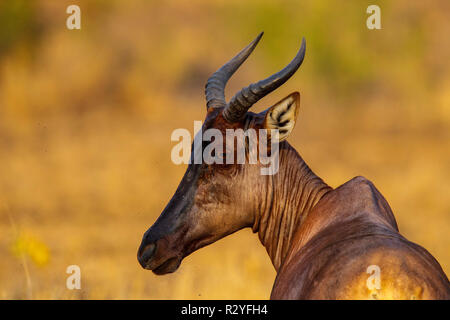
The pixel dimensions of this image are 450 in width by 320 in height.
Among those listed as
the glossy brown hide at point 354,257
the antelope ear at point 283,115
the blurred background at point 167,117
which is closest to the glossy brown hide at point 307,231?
the glossy brown hide at point 354,257

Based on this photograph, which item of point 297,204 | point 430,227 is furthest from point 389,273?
point 430,227

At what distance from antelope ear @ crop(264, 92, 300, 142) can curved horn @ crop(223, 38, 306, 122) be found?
122mm

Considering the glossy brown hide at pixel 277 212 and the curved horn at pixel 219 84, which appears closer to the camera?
the glossy brown hide at pixel 277 212

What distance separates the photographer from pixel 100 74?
26.5 meters

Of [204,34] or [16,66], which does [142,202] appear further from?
[204,34]

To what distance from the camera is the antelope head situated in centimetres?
573

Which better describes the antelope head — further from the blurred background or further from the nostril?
the blurred background

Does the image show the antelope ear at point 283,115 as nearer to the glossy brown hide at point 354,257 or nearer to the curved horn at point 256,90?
the curved horn at point 256,90

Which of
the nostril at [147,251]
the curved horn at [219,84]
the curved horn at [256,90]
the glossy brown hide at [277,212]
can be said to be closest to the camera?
the glossy brown hide at [277,212]

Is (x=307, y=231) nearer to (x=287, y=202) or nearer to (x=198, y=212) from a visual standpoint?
(x=287, y=202)

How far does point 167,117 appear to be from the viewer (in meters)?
24.0

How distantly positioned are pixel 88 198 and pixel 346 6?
15.3 m

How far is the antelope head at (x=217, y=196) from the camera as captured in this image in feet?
18.8

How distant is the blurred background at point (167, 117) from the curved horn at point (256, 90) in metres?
3.23
